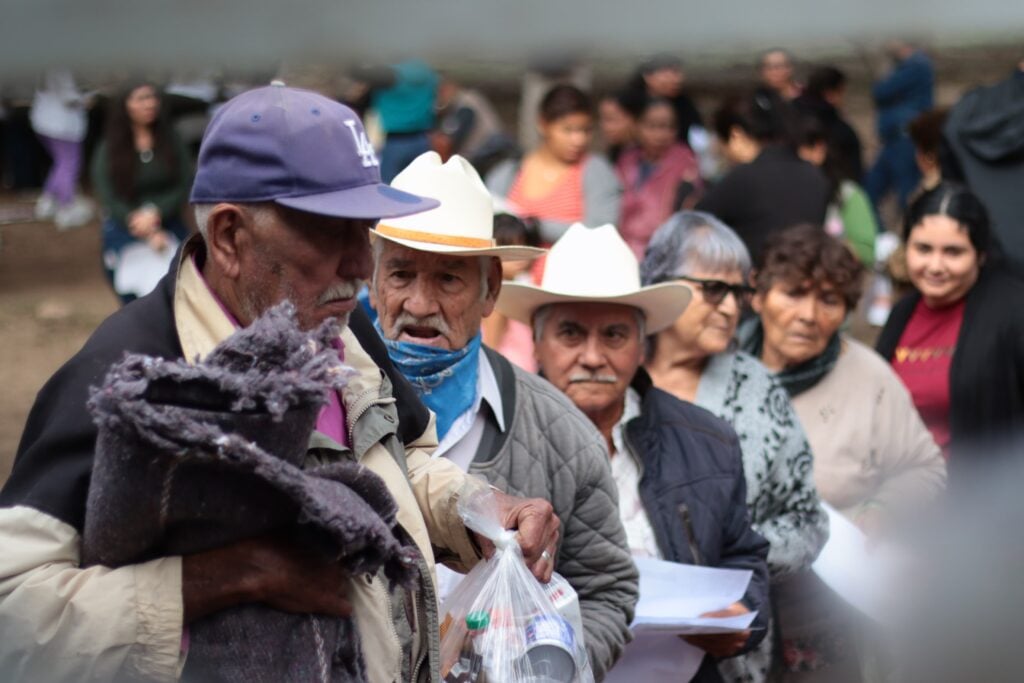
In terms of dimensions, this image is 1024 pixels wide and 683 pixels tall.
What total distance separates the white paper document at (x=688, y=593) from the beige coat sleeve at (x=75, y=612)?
1972mm

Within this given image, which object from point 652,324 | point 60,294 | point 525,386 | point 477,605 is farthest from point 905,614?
point 60,294

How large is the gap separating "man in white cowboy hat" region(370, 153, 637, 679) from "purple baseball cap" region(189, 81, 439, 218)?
1099 millimetres

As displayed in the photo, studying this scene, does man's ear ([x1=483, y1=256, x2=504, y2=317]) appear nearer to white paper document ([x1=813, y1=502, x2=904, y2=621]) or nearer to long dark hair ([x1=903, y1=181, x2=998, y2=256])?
white paper document ([x1=813, y1=502, x2=904, y2=621])

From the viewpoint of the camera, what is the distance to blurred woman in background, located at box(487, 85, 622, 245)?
762 cm

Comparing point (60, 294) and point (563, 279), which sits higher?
point (563, 279)

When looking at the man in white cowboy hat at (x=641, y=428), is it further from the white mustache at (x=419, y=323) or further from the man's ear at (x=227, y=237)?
the man's ear at (x=227, y=237)

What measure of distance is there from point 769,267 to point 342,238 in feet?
10.6

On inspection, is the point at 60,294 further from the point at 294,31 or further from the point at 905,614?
the point at 294,31

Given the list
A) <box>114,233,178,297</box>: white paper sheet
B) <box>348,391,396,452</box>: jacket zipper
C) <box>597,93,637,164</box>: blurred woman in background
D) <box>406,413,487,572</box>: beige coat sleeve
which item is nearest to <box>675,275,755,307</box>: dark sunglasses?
<box>406,413,487,572</box>: beige coat sleeve

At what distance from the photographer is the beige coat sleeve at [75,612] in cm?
153

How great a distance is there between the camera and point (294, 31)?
1.65ft

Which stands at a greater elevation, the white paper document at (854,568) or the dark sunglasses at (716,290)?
the dark sunglasses at (716,290)

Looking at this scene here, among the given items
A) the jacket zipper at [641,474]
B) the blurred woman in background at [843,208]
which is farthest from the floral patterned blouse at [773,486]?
the blurred woman in background at [843,208]

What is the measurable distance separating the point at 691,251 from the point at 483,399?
5.47 ft
